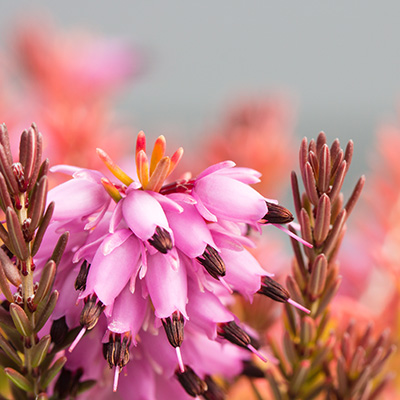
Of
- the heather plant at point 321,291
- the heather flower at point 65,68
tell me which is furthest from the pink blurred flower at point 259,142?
the heather plant at point 321,291

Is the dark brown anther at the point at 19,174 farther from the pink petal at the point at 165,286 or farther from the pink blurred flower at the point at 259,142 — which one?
the pink blurred flower at the point at 259,142

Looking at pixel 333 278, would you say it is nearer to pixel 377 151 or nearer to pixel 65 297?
pixel 65 297

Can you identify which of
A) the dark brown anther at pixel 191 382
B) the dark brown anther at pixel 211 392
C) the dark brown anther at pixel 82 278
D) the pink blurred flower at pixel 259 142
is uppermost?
the dark brown anther at pixel 82 278

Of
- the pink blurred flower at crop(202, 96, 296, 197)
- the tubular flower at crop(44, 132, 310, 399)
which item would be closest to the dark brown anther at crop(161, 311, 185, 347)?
the tubular flower at crop(44, 132, 310, 399)

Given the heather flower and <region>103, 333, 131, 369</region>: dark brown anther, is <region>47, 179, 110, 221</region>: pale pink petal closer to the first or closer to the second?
<region>103, 333, 131, 369</region>: dark brown anther

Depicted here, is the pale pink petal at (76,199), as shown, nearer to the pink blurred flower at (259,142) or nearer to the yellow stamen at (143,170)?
the yellow stamen at (143,170)

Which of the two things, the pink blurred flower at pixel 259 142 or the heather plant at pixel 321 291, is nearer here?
the heather plant at pixel 321 291

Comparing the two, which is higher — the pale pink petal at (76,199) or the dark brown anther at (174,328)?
the pale pink petal at (76,199)

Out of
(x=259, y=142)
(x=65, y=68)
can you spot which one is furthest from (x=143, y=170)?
(x=65, y=68)
